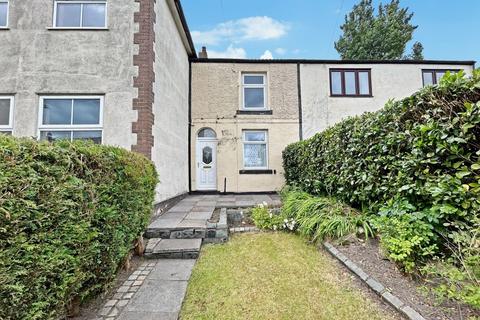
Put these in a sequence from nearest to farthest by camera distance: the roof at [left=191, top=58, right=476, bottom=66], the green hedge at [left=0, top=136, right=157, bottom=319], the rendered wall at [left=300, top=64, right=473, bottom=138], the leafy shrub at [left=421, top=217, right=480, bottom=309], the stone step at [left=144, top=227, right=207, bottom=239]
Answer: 1. the green hedge at [left=0, top=136, right=157, bottom=319]
2. the leafy shrub at [left=421, top=217, right=480, bottom=309]
3. the stone step at [left=144, top=227, right=207, bottom=239]
4. the roof at [left=191, top=58, right=476, bottom=66]
5. the rendered wall at [left=300, top=64, right=473, bottom=138]

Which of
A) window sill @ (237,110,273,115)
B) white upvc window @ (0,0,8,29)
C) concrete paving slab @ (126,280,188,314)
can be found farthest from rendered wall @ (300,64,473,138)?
white upvc window @ (0,0,8,29)

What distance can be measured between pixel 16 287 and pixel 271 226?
Result: 3.79 m

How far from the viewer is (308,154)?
227 inches

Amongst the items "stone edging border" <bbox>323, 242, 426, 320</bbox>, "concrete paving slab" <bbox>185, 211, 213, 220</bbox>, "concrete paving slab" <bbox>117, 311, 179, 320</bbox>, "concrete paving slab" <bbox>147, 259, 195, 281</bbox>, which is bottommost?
"concrete paving slab" <bbox>117, 311, 179, 320</bbox>

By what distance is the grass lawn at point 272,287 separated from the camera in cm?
211

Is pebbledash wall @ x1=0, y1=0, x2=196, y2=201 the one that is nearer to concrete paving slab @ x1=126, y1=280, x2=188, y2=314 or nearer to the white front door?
concrete paving slab @ x1=126, y1=280, x2=188, y2=314

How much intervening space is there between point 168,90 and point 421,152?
575cm

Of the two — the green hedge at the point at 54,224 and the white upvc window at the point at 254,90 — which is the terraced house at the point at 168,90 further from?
the green hedge at the point at 54,224

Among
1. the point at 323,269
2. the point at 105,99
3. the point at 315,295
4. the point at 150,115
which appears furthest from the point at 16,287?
the point at 105,99

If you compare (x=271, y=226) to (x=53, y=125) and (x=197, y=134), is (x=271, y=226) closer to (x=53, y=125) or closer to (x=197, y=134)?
(x=53, y=125)

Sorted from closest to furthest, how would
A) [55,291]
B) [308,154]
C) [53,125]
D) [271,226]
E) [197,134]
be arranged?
[55,291], [271,226], [53,125], [308,154], [197,134]

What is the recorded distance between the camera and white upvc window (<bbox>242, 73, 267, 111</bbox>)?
31.1ft

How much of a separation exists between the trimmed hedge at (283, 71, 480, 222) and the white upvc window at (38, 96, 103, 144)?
4.89 metres

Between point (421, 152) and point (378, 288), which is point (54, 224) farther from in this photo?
point (421, 152)
